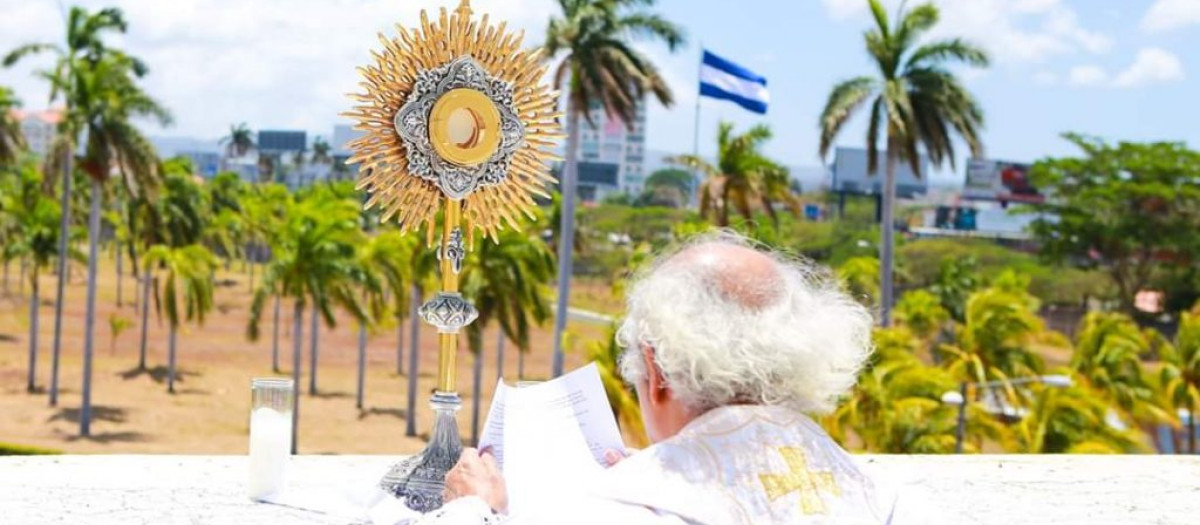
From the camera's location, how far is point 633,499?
7.81 ft

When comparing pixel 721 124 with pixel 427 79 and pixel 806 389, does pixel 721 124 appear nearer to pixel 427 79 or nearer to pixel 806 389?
pixel 427 79

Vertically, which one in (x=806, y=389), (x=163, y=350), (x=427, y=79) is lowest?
(x=163, y=350)

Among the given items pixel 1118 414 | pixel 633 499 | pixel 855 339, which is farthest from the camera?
pixel 1118 414

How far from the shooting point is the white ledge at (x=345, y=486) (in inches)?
223

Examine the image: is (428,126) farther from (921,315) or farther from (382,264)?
(921,315)

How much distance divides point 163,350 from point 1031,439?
35.1 metres

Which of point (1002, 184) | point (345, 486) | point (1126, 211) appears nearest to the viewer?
point (345, 486)

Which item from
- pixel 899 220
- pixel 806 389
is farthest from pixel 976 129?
pixel 899 220

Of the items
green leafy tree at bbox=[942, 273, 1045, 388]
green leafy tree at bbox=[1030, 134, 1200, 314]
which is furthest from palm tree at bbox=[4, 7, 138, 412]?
green leafy tree at bbox=[1030, 134, 1200, 314]

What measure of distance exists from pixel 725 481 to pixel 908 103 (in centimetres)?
2808

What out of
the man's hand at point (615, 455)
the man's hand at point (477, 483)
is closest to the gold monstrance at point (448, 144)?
the man's hand at point (615, 455)

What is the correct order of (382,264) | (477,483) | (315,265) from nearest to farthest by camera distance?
(477,483)
(315,265)
(382,264)

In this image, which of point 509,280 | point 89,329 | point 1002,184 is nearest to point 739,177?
point 509,280

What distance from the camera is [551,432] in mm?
3764
